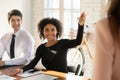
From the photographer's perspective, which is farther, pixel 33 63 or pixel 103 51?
pixel 33 63

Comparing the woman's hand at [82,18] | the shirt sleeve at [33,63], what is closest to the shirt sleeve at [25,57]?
the shirt sleeve at [33,63]

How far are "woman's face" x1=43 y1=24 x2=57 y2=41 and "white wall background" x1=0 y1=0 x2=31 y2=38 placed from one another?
2126mm

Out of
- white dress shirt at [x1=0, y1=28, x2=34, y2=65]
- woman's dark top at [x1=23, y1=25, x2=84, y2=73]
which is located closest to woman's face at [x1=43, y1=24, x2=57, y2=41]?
woman's dark top at [x1=23, y1=25, x2=84, y2=73]

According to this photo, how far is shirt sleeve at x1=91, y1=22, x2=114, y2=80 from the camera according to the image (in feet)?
1.88

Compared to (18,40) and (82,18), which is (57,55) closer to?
(82,18)

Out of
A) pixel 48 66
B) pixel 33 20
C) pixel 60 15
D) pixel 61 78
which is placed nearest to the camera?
pixel 61 78

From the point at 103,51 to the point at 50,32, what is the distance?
1.67 m

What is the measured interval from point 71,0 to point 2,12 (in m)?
1.25

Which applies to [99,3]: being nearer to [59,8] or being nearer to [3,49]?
[59,8]

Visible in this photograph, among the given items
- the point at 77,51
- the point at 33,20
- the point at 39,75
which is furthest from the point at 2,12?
the point at 39,75

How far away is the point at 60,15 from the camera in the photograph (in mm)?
4383

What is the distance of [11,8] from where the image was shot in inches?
171

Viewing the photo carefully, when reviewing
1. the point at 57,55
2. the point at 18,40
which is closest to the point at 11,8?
the point at 18,40

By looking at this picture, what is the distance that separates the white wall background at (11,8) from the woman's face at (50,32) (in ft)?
6.98
